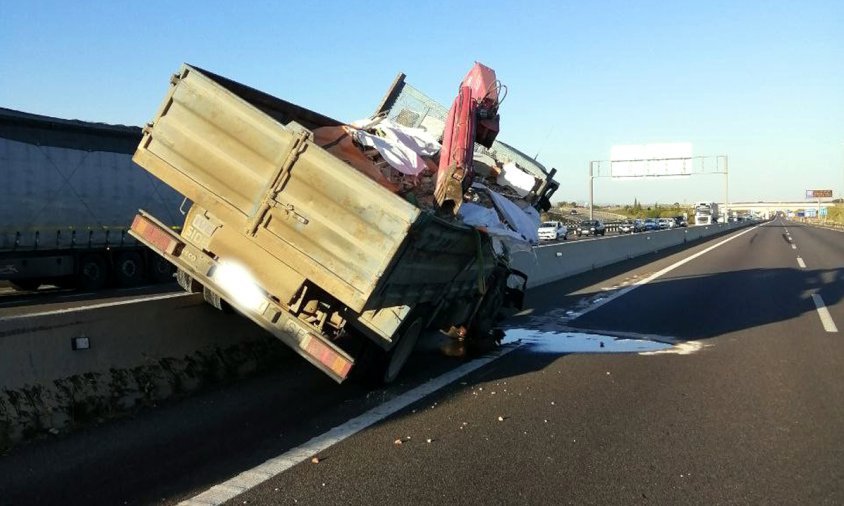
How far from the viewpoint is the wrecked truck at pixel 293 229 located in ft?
20.2

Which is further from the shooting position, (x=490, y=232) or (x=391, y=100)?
(x=391, y=100)

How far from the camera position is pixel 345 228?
20.2ft

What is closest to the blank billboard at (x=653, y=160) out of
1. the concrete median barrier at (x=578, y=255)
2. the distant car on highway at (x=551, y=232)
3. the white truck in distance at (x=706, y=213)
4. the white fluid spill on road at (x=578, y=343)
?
the distant car on highway at (x=551, y=232)

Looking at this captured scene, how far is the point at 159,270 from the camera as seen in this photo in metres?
21.1

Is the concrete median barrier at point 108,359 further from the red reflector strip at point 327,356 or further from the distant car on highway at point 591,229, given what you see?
the distant car on highway at point 591,229

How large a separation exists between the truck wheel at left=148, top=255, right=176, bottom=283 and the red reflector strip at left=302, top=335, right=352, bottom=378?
1558cm

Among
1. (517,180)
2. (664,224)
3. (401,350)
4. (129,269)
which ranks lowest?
(664,224)

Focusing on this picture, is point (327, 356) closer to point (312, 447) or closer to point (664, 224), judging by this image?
point (312, 447)

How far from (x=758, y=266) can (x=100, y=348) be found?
23365 mm

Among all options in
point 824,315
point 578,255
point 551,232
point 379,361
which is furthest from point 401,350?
point 551,232

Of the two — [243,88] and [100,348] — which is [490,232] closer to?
[243,88]

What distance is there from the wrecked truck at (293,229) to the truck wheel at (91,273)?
12.8m

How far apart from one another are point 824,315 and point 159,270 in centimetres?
1638

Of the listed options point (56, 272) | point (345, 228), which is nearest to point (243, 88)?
point (345, 228)
